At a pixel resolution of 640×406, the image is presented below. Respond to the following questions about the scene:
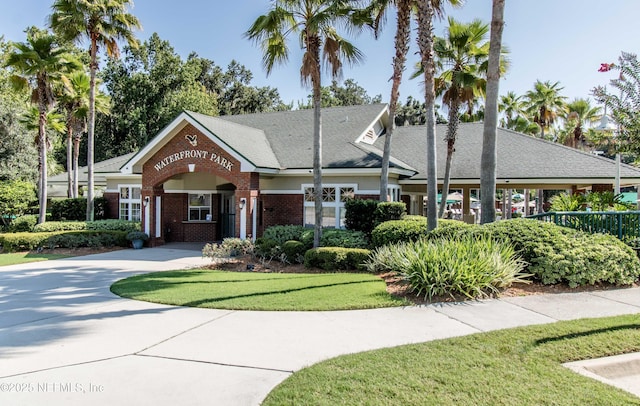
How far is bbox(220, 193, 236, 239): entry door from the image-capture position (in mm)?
21453

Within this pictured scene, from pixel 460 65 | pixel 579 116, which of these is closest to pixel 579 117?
pixel 579 116

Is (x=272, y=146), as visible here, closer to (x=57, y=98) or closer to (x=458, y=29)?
(x=458, y=29)

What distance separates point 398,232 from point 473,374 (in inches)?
303

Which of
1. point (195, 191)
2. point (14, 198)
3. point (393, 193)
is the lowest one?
point (14, 198)

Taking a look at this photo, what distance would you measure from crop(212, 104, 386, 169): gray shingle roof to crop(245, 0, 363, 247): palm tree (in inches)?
146

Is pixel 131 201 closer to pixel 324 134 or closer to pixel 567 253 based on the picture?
pixel 324 134

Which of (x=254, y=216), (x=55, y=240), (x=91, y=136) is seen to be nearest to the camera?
(x=254, y=216)

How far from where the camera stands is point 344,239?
14156 millimetres

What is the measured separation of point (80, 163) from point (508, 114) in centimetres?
4257

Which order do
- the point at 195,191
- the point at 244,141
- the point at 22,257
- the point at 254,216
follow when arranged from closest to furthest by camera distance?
the point at 22,257
the point at 254,216
the point at 244,141
the point at 195,191

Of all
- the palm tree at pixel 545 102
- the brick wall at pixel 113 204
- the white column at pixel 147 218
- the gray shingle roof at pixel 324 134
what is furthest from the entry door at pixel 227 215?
the palm tree at pixel 545 102

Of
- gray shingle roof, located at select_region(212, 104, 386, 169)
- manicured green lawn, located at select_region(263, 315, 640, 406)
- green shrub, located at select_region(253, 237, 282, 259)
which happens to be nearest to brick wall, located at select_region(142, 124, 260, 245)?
gray shingle roof, located at select_region(212, 104, 386, 169)

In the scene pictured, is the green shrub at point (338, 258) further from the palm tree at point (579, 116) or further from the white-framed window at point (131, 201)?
the palm tree at point (579, 116)

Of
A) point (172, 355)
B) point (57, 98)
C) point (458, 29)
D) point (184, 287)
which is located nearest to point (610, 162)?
point (458, 29)
